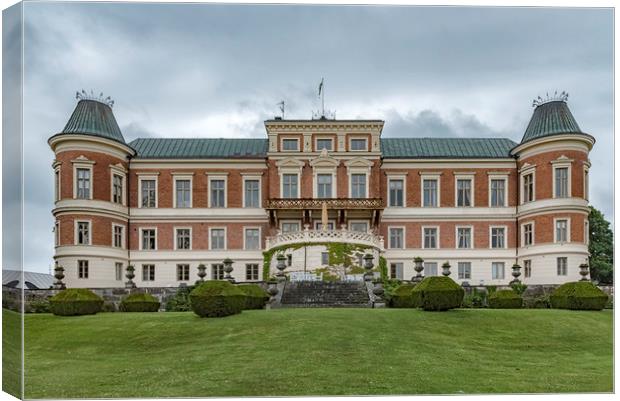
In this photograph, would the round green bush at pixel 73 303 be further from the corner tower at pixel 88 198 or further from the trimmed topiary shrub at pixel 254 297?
the corner tower at pixel 88 198

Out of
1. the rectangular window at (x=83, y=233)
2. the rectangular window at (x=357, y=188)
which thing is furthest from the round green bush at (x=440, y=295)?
the rectangular window at (x=83, y=233)

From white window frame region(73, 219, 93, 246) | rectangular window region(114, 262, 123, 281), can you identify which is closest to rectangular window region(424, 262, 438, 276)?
rectangular window region(114, 262, 123, 281)

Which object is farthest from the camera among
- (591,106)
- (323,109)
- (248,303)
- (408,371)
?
(323,109)

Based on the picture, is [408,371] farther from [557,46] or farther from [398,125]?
[398,125]

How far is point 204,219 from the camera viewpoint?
4459 centimetres

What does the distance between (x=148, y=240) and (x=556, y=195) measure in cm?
2341

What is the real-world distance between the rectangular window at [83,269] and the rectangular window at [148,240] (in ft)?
16.9

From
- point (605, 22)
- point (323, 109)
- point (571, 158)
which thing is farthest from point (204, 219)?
point (605, 22)

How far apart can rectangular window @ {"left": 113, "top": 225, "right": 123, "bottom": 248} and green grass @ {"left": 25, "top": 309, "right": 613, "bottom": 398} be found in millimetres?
14505

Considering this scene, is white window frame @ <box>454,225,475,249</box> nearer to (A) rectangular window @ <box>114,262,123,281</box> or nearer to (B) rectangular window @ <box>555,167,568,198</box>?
(B) rectangular window @ <box>555,167,568,198</box>

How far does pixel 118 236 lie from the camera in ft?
140

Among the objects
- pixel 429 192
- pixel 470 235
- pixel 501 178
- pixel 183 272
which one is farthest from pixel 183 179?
pixel 501 178

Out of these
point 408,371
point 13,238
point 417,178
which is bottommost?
point 408,371

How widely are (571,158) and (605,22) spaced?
70.4ft
